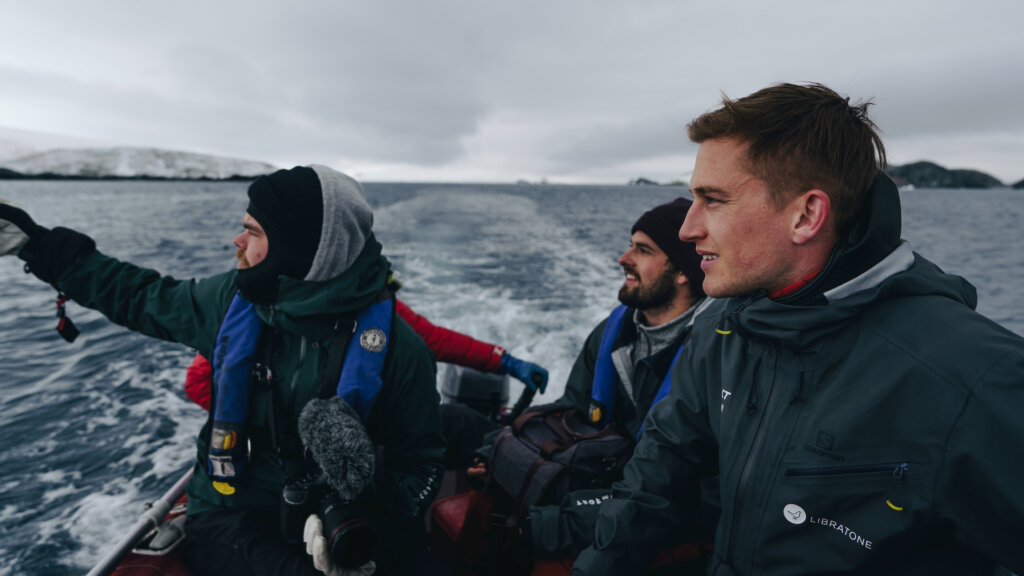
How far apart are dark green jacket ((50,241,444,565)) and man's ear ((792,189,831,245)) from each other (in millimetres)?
1550

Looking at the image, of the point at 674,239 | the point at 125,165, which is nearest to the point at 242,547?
the point at 674,239

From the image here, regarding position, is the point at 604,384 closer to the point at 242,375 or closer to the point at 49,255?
the point at 242,375

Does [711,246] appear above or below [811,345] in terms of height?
above

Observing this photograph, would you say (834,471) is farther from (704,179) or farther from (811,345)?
(704,179)

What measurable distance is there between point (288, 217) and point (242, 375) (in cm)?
69

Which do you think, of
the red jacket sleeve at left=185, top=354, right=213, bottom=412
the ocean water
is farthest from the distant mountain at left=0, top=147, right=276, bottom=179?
the red jacket sleeve at left=185, top=354, right=213, bottom=412

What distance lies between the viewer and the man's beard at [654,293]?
106 inches

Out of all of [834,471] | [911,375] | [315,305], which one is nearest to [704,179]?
[911,375]

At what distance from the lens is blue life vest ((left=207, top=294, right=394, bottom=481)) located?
1.85m

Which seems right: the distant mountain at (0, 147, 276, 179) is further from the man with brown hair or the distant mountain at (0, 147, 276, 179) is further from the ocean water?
the man with brown hair

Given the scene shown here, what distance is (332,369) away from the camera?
1.86 m

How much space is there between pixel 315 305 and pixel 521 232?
15231mm

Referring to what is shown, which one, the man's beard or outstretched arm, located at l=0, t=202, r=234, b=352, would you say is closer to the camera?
outstretched arm, located at l=0, t=202, r=234, b=352

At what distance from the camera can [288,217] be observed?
179cm
